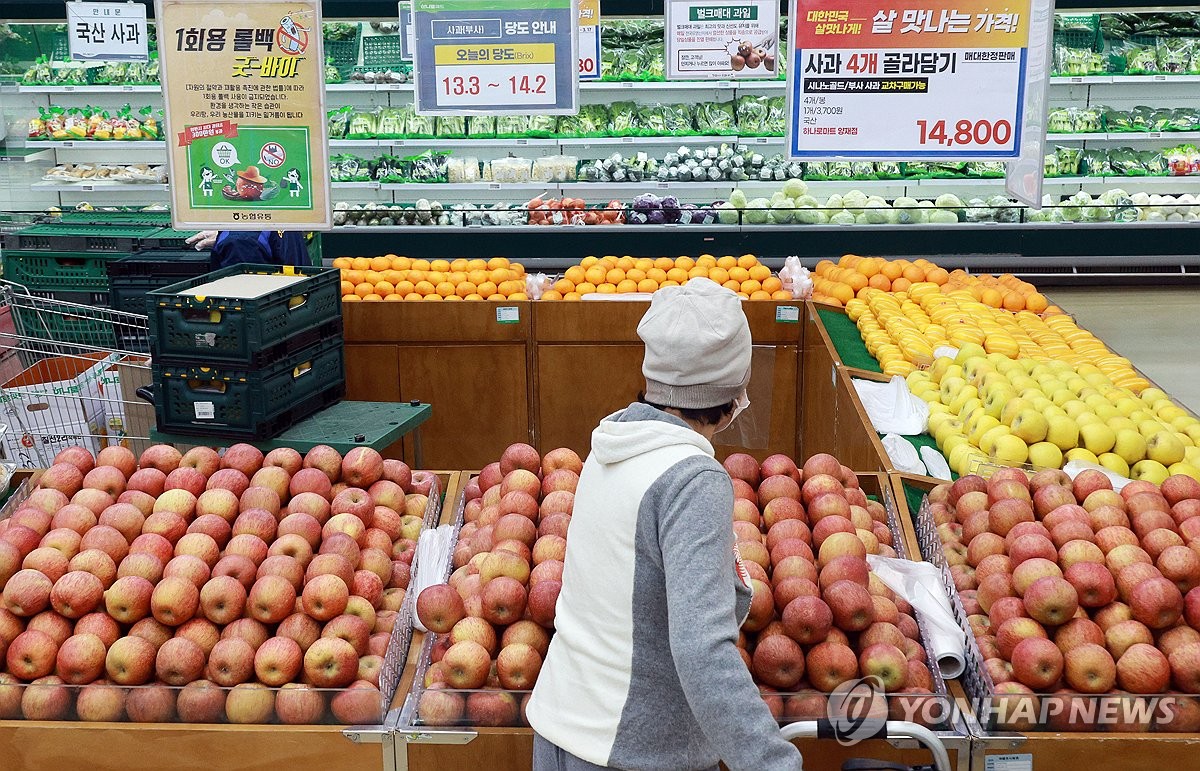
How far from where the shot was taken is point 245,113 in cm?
434

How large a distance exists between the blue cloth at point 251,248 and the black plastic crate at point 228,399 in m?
1.44

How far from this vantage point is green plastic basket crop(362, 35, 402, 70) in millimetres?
9719

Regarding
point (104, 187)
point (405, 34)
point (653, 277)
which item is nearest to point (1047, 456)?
point (653, 277)

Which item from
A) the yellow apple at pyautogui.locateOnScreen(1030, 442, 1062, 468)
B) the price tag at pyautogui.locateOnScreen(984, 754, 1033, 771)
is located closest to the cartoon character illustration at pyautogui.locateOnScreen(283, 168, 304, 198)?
the yellow apple at pyautogui.locateOnScreen(1030, 442, 1062, 468)

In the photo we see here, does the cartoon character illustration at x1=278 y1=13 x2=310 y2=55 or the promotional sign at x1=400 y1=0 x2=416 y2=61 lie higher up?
the promotional sign at x1=400 y1=0 x2=416 y2=61

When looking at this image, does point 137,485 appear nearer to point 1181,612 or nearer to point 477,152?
point 1181,612

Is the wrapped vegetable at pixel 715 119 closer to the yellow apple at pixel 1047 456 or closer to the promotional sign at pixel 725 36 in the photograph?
the promotional sign at pixel 725 36

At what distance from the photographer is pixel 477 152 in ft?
32.2

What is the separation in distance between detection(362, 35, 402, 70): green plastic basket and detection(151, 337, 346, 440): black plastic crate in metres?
5.92

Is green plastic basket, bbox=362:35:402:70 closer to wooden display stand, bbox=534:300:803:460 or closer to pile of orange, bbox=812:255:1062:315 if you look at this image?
wooden display stand, bbox=534:300:803:460

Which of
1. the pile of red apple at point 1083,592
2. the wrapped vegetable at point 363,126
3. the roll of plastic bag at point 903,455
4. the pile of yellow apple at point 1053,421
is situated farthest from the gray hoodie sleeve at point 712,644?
the wrapped vegetable at point 363,126

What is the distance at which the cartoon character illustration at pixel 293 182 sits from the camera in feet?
14.4

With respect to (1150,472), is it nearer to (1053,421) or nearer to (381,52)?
(1053,421)

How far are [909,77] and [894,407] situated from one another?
4.96ft
